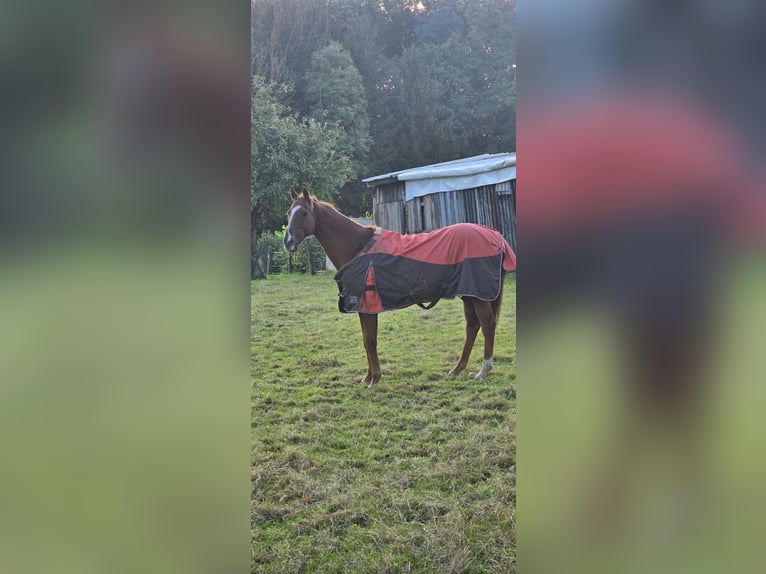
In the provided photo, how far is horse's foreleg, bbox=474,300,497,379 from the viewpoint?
4176mm

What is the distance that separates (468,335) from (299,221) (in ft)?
5.20

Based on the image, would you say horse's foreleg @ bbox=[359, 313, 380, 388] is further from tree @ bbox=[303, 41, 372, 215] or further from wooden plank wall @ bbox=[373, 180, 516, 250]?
tree @ bbox=[303, 41, 372, 215]

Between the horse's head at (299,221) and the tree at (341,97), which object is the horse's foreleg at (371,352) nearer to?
the horse's head at (299,221)

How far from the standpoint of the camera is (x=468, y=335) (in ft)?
14.3

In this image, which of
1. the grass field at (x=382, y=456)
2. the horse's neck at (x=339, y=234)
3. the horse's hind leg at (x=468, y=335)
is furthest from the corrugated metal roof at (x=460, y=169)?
the horse's neck at (x=339, y=234)

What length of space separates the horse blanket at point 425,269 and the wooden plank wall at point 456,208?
1938 mm

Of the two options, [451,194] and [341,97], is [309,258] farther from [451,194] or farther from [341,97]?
[451,194]

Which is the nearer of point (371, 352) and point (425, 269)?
point (425, 269)

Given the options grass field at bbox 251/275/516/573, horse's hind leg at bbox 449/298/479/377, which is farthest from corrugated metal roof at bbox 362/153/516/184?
horse's hind leg at bbox 449/298/479/377

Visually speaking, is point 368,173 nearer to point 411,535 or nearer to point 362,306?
point 362,306

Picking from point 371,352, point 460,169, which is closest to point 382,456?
point 371,352

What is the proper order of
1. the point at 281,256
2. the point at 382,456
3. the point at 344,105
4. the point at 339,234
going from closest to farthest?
the point at 382,456 → the point at 339,234 → the point at 281,256 → the point at 344,105
